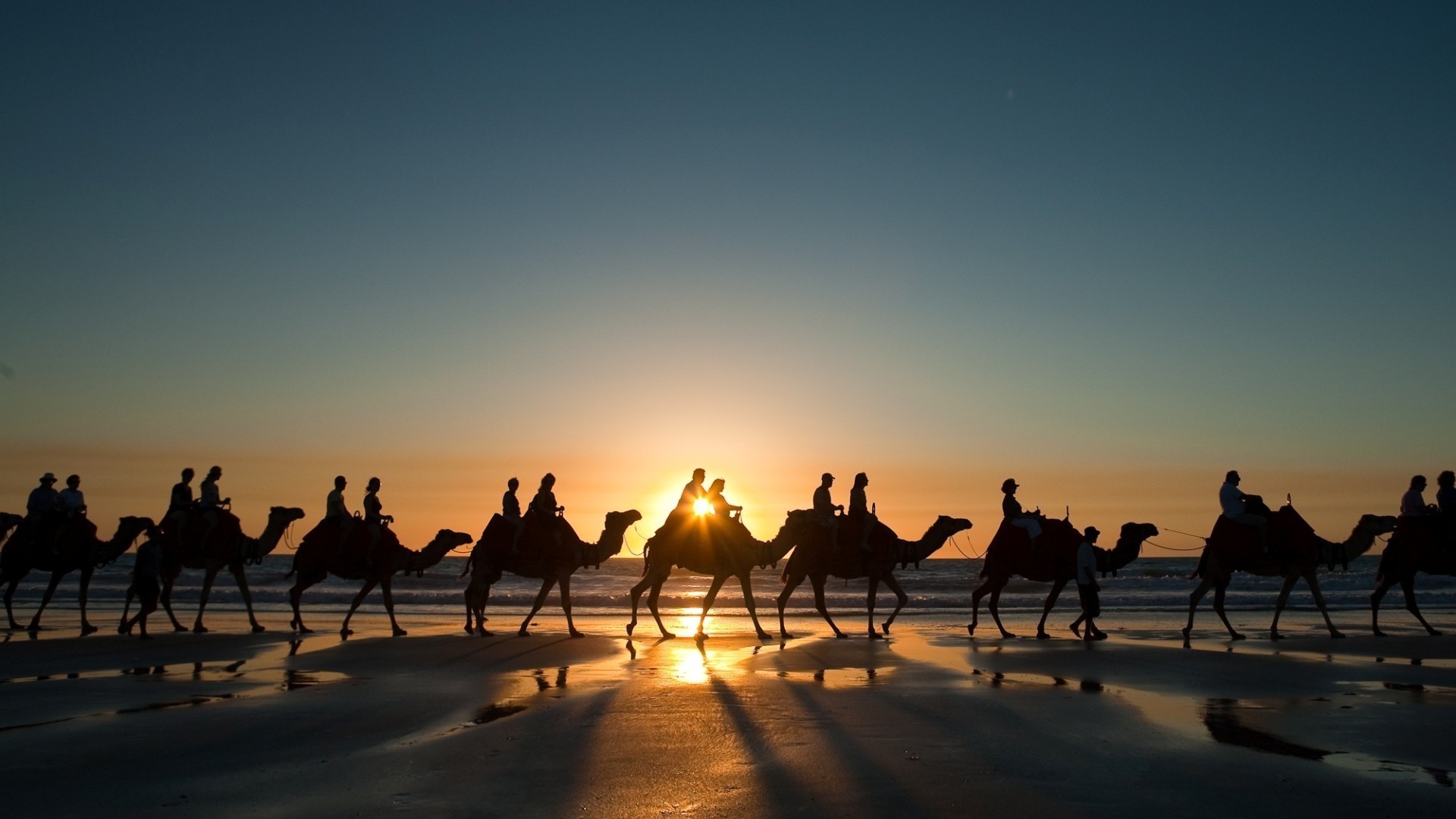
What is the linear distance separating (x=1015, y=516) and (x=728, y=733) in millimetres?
12806

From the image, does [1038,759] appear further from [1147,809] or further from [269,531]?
[269,531]

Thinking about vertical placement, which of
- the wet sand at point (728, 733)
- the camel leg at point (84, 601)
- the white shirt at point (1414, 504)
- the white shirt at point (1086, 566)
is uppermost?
the white shirt at point (1414, 504)

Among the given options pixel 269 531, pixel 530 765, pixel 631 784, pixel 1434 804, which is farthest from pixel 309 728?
pixel 269 531

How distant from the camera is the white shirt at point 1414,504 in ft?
61.9

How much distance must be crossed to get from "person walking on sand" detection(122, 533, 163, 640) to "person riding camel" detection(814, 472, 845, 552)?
37.6ft

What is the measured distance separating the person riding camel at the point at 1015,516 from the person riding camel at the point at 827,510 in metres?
3.11

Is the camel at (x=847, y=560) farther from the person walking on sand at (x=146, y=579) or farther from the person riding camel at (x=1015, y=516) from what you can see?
the person walking on sand at (x=146, y=579)

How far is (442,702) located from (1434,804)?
26.5ft

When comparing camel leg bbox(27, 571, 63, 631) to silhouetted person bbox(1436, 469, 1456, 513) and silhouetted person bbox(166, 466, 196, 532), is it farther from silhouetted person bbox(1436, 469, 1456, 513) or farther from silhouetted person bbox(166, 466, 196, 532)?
silhouetted person bbox(1436, 469, 1456, 513)

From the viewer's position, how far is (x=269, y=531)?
22.3 metres

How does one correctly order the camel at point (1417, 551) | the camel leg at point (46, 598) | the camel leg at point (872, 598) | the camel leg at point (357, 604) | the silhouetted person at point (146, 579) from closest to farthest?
1. the camel at point (1417, 551)
2. the silhouetted person at point (146, 579)
3. the camel leg at point (357, 604)
4. the camel leg at point (872, 598)
5. the camel leg at point (46, 598)

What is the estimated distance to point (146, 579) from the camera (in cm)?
1939

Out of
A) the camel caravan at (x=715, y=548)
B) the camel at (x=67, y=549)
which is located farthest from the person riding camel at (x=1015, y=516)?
the camel at (x=67, y=549)

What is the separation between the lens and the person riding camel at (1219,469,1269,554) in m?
18.7
